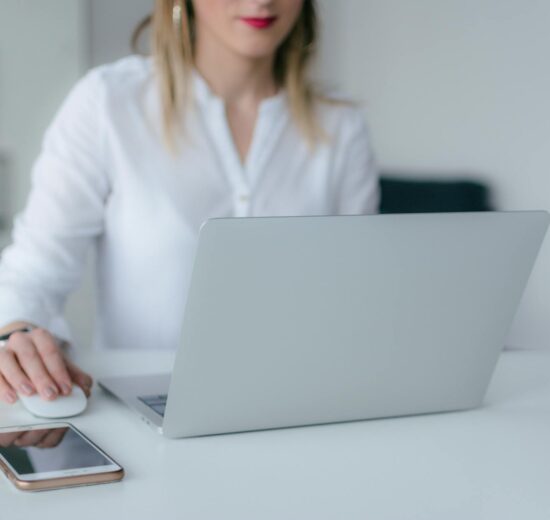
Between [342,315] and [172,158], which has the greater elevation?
[342,315]

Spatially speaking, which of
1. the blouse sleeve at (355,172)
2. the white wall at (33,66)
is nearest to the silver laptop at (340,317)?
the blouse sleeve at (355,172)

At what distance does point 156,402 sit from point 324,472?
26cm

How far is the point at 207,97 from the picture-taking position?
5.85 ft

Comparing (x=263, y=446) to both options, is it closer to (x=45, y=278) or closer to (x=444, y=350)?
(x=444, y=350)

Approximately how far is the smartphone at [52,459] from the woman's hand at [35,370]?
0.31 feet

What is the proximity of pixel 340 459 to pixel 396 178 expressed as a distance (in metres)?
2.66

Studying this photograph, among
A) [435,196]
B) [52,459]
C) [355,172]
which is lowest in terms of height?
[435,196]

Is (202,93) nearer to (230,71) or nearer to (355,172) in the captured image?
(230,71)

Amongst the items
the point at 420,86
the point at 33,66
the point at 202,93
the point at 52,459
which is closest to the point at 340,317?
the point at 52,459

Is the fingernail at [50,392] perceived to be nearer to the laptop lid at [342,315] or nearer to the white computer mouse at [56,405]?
the white computer mouse at [56,405]

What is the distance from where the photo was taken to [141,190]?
1713mm

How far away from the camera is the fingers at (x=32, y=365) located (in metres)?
1.01

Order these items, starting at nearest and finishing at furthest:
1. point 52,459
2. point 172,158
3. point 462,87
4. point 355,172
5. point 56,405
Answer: point 52,459
point 56,405
point 172,158
point 355,172
point 462,87

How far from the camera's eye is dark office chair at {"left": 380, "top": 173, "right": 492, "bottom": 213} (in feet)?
9.87
